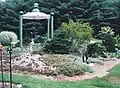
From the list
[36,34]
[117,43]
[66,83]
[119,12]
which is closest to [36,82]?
[66,83]

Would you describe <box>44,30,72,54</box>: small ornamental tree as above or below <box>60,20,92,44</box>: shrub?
below

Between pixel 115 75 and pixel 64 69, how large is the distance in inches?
60.0

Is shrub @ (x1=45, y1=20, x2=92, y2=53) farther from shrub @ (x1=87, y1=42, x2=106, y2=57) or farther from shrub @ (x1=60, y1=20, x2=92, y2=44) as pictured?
Answer: shrub @ (x1=87, y1=42, x2=106, y2=57)

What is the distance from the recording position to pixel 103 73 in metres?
10.4

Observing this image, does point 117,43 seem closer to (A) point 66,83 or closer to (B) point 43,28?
(B) point 43,28

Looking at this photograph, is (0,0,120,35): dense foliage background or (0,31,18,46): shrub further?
(0,0,120,35): dense foliage background

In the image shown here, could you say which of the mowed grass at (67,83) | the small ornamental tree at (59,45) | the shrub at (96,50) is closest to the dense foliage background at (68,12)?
the shrub at (96,50)

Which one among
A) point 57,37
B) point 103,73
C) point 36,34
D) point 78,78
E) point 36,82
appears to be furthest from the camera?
point 36,34

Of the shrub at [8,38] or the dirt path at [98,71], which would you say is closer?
the shrub at [8,38]

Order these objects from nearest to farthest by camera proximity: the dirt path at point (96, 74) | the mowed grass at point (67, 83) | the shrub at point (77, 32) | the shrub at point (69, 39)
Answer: the mowed grass at point (67, 83)
the dirt path at point (96, 74)
the shrub at point (69, 39)
the shrub at point (77, 32)

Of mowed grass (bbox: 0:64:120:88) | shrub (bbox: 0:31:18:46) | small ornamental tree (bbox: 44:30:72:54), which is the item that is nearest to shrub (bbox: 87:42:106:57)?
small ornamental tree (bbox: 44:30:72:54)

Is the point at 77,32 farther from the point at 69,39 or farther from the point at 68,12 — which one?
the point at 68,12

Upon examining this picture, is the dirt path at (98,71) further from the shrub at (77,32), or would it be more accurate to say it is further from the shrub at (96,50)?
the shrub at (77,32)

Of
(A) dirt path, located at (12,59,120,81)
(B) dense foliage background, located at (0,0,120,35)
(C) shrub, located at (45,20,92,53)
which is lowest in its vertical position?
(A) dirt path, located at (12,59,120,81)
